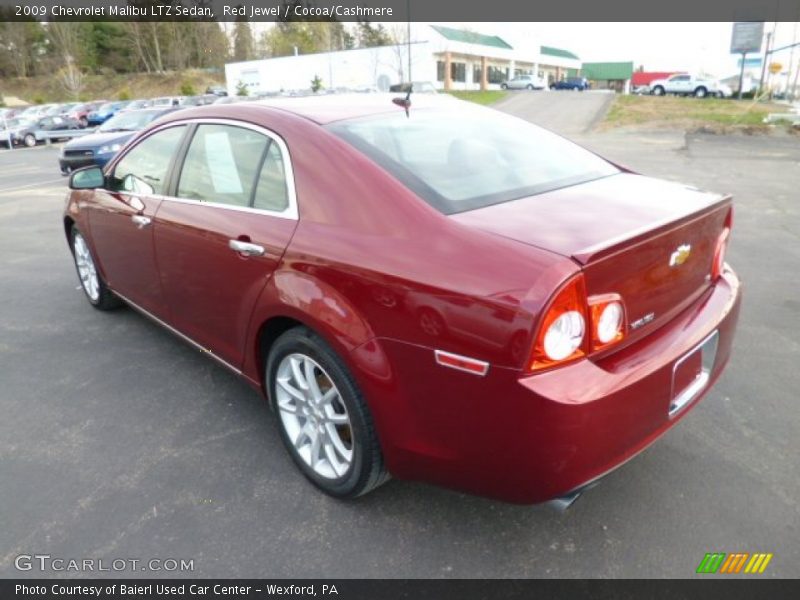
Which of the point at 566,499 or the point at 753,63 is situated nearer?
the point at 566,499

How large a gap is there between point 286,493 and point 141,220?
186 cm

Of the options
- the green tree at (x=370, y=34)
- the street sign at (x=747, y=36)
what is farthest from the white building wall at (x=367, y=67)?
the street sign at (x=747, y=36)

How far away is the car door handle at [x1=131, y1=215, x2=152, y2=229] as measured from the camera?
3428 millimetres

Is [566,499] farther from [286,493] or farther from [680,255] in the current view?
[286,493]

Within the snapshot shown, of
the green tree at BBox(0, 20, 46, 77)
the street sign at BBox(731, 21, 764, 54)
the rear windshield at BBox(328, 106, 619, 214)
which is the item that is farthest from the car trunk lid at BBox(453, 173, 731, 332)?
the green tree at BBox(0, 20, 46, 77)

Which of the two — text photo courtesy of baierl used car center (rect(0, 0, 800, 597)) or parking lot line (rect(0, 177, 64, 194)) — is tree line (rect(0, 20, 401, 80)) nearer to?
parking lot line (rect(0, 177, 64, 194))

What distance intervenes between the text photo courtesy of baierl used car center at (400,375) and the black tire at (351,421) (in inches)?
0.5

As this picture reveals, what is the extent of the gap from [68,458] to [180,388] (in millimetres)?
751

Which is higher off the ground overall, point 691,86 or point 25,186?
point 691,86

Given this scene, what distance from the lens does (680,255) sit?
7.39ft

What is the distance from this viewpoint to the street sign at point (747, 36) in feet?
A: 128

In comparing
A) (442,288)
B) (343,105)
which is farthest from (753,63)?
(442,288)
